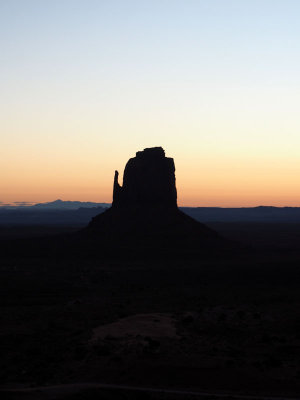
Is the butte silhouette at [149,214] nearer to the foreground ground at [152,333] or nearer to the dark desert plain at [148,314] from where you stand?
the dark desert plain at [148,314]

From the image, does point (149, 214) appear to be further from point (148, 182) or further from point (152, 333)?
point (152, 333)

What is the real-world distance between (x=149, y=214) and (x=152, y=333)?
6018 cm

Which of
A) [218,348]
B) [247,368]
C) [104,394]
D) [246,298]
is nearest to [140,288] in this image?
[246,298]

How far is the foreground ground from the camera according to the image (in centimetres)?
2241

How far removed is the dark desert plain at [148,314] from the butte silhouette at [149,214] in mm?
241

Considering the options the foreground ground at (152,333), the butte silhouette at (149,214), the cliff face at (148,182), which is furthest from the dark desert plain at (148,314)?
the cliff face at (148,182)

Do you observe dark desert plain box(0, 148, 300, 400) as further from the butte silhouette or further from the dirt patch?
the butte silhouette

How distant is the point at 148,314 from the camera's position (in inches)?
1378

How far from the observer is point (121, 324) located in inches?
1243

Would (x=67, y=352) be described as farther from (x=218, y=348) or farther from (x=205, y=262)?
(x=205, y=262)

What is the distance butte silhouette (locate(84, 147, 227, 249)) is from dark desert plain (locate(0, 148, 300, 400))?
24 cm

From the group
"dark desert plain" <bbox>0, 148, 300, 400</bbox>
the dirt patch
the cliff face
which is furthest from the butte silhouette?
the dirt patch

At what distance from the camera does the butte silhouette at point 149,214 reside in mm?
85688

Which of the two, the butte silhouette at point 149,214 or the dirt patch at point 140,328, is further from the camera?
the butte silhouette at point 149,214
